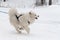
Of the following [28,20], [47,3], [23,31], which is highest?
[28,20]

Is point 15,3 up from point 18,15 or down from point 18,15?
down

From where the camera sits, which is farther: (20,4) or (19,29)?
(20,4)

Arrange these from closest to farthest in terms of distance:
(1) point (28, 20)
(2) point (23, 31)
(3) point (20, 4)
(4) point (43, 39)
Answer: (4) point (43, 39) → (1) point (28, 20) → (2) point (23, 31) → (3) point (20, 4)

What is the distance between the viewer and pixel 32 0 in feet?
81.9

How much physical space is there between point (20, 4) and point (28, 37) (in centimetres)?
1806

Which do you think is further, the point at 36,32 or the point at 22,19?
the point at 36,32

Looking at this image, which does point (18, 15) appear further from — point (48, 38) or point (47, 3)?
point (47, 3)

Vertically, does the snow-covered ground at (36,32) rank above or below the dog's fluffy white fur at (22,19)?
below

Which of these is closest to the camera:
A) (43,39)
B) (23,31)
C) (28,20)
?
(43,39)

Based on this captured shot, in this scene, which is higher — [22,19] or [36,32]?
[22,19]

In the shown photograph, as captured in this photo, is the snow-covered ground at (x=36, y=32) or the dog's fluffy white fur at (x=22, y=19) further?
the dog's fluffy white fur at (x=22, y=19)

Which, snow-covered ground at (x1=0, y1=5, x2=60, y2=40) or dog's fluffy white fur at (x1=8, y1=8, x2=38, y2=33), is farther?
dog's fluffy white fur at (x1=8, y1=8, x2=38, y2=33)

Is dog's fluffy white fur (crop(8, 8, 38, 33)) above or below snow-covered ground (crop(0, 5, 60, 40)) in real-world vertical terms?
above

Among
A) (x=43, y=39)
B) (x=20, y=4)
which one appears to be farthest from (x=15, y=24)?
(x=20, y=4)
